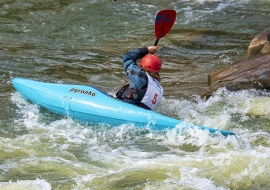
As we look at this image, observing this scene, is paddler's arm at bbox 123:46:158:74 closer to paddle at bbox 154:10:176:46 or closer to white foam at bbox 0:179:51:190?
paddle at bbox 154:10:176:46

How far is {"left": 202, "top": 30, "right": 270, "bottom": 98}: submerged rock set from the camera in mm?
7094

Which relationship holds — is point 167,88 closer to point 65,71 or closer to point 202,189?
point 65,71

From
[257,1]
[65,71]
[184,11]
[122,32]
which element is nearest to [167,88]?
[65,71]

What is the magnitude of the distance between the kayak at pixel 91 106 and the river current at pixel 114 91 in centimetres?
8

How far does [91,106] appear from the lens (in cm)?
608

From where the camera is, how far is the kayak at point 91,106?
227 inches

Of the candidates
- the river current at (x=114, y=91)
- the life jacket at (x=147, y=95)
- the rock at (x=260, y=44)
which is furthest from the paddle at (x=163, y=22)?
the rock at (x=260, y=44)

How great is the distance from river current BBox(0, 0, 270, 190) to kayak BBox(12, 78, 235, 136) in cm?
8

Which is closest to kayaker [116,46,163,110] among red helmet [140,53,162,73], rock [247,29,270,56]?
red helmet [140,53,162,73]

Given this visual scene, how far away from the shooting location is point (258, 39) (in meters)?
8.34

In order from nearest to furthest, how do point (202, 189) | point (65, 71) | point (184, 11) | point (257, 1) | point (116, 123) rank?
point (202, 189) < point (116, 123) < point (65, 71) < point (184, 11) < point (257, 1)

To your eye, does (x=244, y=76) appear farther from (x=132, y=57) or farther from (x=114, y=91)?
(x=132, y=57)

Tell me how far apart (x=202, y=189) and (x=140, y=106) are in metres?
1.62

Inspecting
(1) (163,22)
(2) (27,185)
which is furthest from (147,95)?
(2) (27,185)
